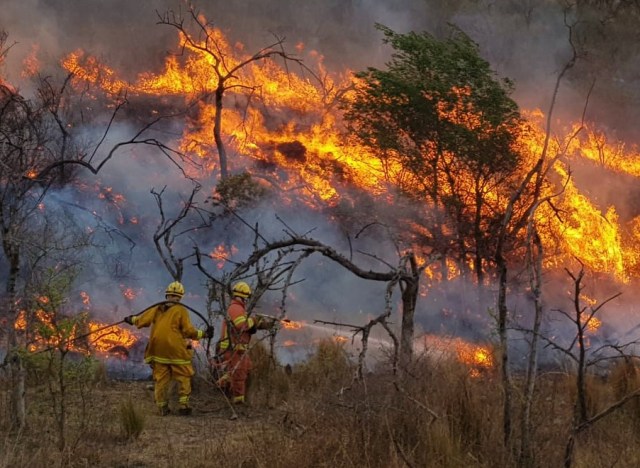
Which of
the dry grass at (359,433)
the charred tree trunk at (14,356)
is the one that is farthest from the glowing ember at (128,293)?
the charred tree trunk at (14,356)

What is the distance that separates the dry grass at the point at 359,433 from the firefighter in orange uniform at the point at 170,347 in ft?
0.88

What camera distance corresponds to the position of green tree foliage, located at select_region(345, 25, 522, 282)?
14867 mm

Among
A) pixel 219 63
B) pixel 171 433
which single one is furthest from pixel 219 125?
pixel 171 433

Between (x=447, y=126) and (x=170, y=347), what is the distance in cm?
1085

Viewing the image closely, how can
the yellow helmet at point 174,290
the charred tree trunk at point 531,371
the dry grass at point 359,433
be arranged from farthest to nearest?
the yellow helmet at point 174,290 → the dry grass at point 359,433 → the charred tree trunk at point 531,371

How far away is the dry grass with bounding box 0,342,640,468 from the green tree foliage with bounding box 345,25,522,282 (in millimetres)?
9158

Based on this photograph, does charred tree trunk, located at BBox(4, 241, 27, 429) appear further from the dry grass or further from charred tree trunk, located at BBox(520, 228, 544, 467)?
charred tree trunk, located at BBox(520, 228, 544, 467)

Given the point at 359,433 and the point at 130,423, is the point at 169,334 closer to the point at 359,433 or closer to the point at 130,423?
the point at 130,423

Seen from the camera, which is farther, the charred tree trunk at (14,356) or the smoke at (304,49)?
the smoke at (304,49)

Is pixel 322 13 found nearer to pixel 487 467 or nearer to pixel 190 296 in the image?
pixel 190 296

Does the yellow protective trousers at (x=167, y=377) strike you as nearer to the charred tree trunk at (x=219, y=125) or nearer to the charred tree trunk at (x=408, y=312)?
the charred tree trunk at (x=408, y=312)

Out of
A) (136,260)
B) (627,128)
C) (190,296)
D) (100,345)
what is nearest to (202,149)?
(136,260)

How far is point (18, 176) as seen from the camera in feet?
17.8

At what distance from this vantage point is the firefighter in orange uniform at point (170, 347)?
264 inches
